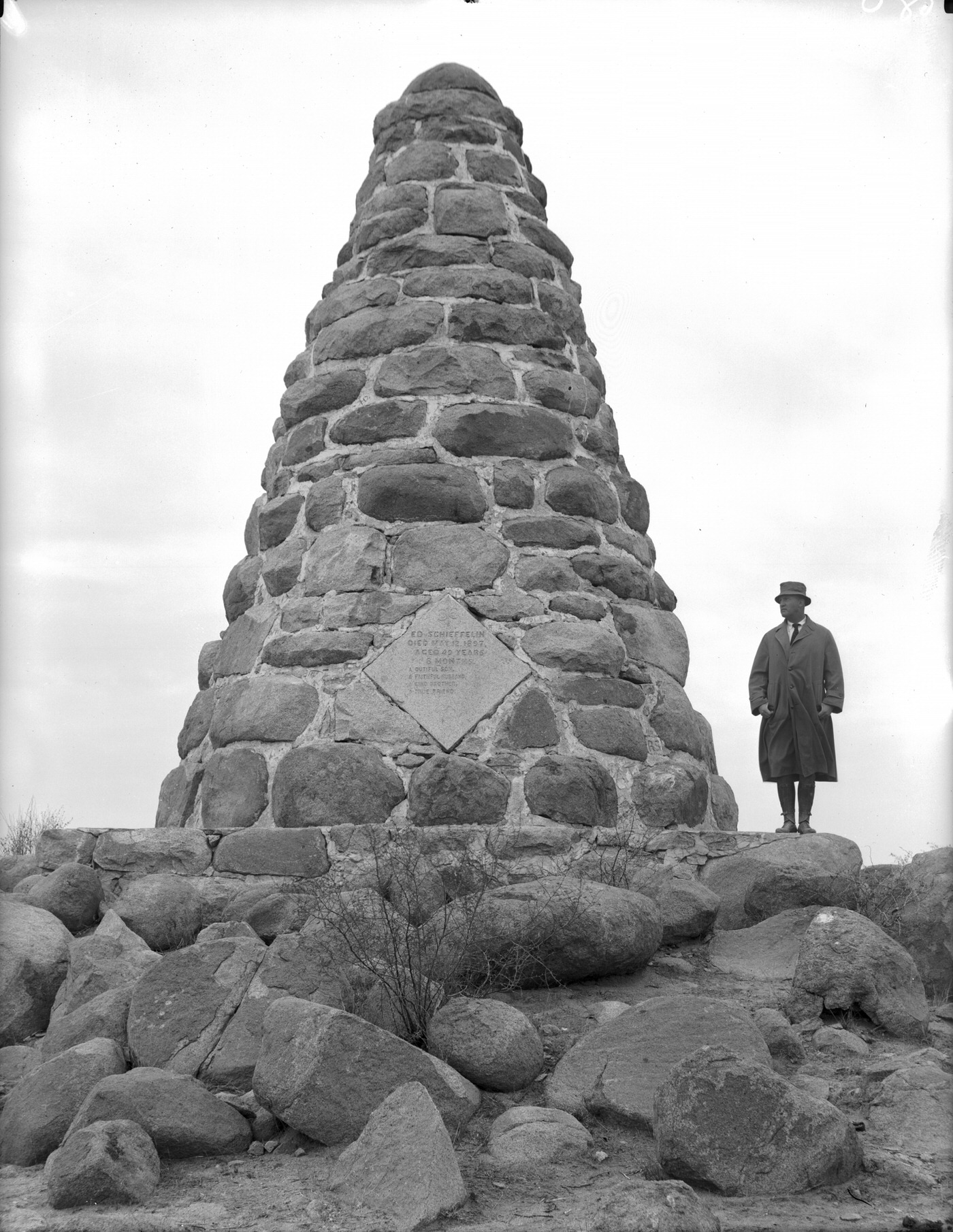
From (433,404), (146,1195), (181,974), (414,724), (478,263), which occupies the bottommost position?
(146,1195)

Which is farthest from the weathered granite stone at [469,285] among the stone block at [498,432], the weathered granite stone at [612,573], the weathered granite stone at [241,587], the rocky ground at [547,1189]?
the rocky ground at [547,1189]

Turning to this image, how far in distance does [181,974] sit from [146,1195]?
36.2 inches

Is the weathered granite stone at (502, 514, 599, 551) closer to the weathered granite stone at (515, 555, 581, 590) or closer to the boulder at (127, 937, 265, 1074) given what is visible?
the weathered granite stone at (515, 555, 581, 590)

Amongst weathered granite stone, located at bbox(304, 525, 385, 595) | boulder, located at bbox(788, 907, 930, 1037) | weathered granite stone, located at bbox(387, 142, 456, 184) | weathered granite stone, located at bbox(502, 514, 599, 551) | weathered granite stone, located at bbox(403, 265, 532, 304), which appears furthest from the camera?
weathered granite stone, located at bbox(387, 142, 456, 184)

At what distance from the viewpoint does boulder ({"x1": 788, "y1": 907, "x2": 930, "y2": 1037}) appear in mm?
4203

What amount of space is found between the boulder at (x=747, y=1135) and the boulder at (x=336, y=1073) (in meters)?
0.64

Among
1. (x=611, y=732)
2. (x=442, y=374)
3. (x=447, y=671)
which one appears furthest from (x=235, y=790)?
(x=442, y=374)

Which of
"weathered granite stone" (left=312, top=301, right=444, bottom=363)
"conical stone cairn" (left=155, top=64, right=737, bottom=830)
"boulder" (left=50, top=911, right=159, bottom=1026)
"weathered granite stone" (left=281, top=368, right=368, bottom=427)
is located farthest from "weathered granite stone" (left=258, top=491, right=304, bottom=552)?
"boulder" (left=50, top=911, right=159, bottom=1026)

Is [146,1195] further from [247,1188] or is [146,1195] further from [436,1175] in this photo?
[436,1175]

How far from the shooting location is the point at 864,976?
4.23m

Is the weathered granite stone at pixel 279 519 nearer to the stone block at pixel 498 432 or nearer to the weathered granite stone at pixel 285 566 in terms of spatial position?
the weathered granite stone at pixel 285 566

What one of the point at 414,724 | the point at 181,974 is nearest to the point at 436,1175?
the point at 181,974

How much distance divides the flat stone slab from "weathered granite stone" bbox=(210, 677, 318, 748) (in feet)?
6.98

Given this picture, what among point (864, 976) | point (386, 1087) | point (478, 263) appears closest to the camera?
point (386, 1087)
